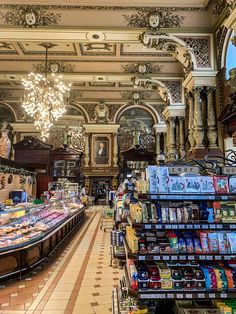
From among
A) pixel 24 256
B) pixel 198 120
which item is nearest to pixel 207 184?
pixel 24 256

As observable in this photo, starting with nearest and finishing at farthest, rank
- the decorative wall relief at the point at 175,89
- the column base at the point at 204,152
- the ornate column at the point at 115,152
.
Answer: the column base at the point at 204,152 < the decorative wall relief at the point at 175,89 < the ornate column at the point at 115,152

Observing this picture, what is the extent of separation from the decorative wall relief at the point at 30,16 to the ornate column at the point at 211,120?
462 cm

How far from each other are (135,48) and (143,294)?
28.7 ft

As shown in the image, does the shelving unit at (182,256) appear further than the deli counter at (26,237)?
No

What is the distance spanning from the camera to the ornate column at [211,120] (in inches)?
266

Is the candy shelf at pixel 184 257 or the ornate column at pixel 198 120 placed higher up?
the ornate column at pixel 198 120

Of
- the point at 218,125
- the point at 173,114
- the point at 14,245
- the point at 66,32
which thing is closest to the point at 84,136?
the point at 173,114

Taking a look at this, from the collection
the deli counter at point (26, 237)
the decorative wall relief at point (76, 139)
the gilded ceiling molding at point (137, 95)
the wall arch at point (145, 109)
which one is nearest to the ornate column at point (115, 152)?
the wall arch at point (145, 109)

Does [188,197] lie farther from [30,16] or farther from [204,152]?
[30,16]

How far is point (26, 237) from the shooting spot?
4996 millimetres

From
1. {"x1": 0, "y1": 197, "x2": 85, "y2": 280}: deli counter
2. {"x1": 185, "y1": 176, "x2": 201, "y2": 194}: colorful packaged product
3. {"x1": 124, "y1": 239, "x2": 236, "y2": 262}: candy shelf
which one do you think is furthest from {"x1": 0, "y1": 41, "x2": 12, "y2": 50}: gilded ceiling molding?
{"x1": 124, "y1": 239, "x2": 236, "y2": 262}: candy shelf

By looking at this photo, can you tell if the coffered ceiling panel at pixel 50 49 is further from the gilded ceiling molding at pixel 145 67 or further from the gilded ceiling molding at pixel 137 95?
the gilded ceiling molding at pixel 137 95

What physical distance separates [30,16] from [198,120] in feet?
17.4

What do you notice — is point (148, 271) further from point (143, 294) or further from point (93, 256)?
point (93, 256)
